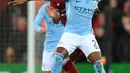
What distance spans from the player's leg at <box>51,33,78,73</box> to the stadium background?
4.27m

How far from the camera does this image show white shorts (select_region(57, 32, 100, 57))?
27.8 ft

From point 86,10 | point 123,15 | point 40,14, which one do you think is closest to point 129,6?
point 123,15

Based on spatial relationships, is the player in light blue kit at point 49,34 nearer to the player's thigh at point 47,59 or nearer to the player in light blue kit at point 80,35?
the player's thigh at point 47,59

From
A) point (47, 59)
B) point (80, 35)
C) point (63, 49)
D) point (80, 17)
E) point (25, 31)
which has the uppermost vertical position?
point (80, 17)

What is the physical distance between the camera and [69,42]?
333 inches

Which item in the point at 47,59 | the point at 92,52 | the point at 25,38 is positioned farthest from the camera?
the point at 25,38

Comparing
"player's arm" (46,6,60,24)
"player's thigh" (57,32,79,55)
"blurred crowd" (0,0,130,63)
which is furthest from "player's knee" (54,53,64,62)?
"blurred crowd" (0,0,130,63)

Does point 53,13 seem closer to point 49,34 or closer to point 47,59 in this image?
point 49,34

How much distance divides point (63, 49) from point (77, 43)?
246 millimetres

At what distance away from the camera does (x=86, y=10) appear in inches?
337

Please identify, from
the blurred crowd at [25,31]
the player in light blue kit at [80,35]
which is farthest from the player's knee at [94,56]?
the blurred crowd at [25,31]

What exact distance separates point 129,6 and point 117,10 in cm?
40

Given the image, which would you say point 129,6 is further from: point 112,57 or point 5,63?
point 5,63

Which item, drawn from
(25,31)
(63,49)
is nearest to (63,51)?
(63,49)
